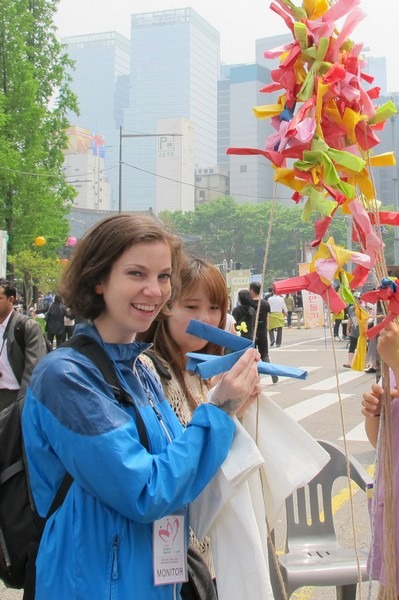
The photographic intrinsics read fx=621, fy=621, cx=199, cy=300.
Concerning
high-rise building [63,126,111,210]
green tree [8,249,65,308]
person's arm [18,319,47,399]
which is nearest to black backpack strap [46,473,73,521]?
person's arm [18,319,47,399]

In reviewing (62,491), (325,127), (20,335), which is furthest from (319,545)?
(20,335)

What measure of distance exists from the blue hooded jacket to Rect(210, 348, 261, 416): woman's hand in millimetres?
54

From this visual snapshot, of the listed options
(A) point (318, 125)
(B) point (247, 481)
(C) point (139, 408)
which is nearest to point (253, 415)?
(B) point (247, 481)

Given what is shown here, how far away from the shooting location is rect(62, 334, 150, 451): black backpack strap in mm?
1392

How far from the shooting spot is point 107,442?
1267mm

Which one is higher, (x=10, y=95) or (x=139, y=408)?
(x=10, y=95)

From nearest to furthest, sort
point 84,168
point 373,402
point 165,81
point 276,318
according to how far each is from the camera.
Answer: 1. point 373,402
2. point 276,318
3. point 84,168
4. point 165,81

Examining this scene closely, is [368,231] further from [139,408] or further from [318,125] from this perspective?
[139,408]

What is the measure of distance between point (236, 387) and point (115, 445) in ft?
1.04

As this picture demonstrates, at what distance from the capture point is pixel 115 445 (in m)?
1.27

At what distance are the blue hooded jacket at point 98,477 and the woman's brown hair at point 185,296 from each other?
0.75m

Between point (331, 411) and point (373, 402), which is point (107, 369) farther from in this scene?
point (331, 411)

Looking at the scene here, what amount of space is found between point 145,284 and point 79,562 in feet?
2.03

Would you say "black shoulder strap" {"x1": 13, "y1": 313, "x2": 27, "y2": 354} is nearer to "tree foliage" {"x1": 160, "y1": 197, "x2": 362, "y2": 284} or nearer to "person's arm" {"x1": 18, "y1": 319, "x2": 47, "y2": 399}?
"person's arm" {"x1": 18, "y1": 319, "x2": 47, "y2": 399}
